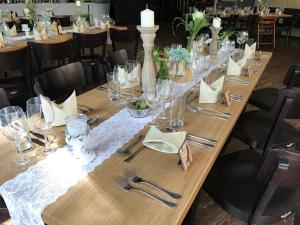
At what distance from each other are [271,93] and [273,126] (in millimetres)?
1077

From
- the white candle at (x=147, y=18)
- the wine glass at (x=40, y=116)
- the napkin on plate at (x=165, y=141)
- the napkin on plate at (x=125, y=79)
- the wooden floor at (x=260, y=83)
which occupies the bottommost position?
the wooden floor at (x=260, y=83)

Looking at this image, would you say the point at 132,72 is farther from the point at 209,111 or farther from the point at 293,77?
the point at 293,77

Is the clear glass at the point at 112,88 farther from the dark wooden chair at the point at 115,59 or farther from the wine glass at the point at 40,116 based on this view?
the dark wooden chair at the point at 115,59

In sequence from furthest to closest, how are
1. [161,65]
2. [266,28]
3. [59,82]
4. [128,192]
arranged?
[266,28], [59,82], [161,65], [128,192]

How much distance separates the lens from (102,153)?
1105mm

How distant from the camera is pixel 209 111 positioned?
1487mm

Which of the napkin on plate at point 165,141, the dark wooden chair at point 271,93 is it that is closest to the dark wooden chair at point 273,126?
the dark wooden chair at point 271,93

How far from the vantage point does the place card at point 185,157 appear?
3.25ft

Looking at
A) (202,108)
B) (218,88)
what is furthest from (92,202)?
(218,88)

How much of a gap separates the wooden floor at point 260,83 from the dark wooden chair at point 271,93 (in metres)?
0.52

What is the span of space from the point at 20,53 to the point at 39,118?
1656mm

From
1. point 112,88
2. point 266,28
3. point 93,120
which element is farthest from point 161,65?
point 266,28

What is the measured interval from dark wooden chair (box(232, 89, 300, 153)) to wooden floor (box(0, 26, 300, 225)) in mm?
530

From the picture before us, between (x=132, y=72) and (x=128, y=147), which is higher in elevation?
(x=132, y=72)
